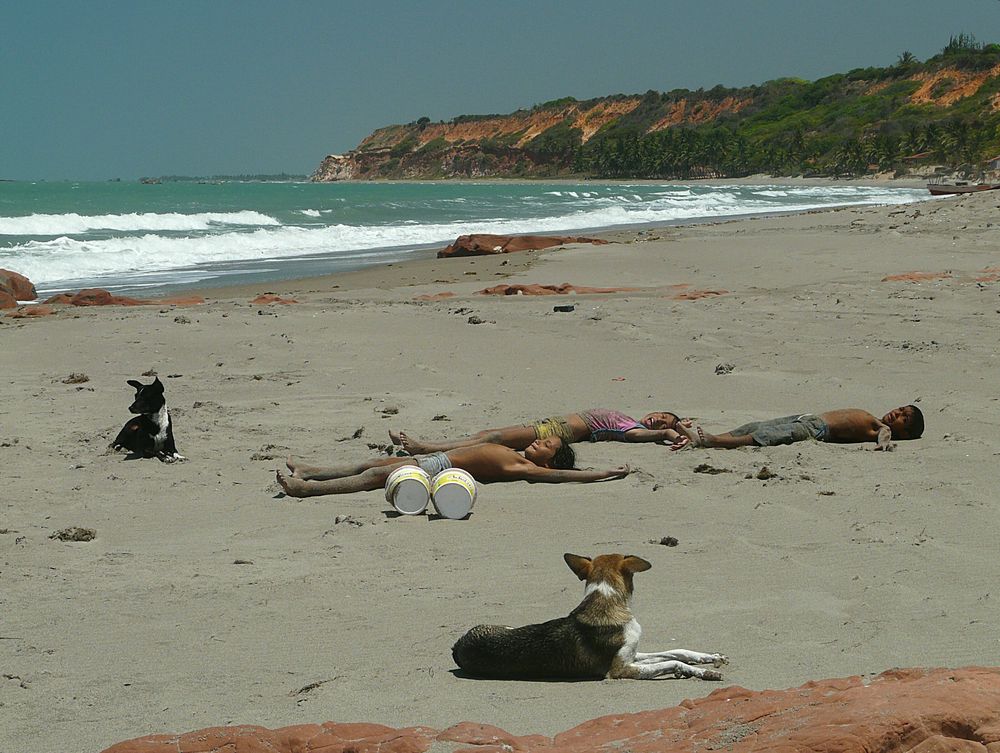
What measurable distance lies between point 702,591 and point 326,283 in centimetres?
1748

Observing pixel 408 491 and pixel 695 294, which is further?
pixel 695 294

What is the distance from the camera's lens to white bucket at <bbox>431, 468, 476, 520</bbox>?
692cm

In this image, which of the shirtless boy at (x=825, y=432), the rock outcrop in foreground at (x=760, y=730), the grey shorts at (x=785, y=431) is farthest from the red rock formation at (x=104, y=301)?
the rock outcrop in foreground at (x=760, y=730)

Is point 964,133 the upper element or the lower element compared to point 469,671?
upper

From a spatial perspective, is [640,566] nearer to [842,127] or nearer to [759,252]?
[759,252]

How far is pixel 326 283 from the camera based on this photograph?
22.1 m

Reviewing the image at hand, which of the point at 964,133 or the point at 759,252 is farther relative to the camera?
the point at 964,133

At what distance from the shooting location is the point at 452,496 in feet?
22.7

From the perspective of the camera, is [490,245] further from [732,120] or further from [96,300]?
[732,120]

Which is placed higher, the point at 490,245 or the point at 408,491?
the point at 490,245

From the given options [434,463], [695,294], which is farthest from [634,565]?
[695,294]

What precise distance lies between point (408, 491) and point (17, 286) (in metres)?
15.6

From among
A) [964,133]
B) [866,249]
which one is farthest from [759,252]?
[964,133]

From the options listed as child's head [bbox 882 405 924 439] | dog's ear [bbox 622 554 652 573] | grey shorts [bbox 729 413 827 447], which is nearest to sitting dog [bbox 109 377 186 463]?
grey shorts [bbox 729 413 827 447]
